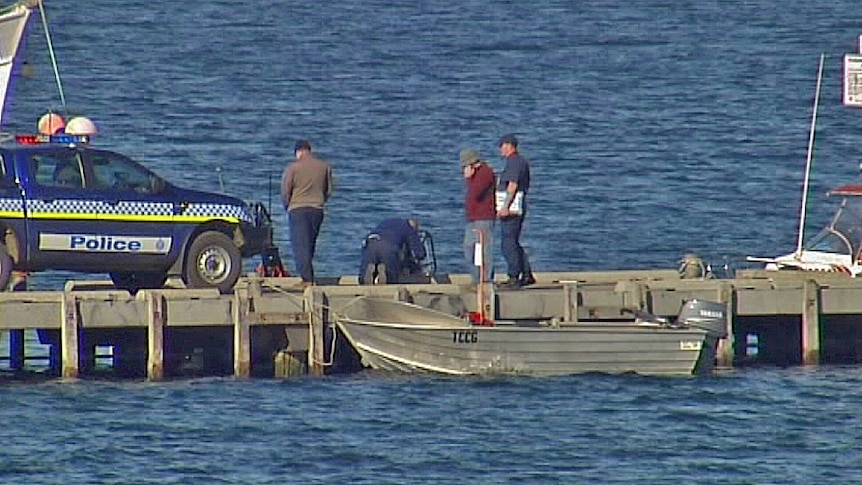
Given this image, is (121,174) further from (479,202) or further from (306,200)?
(479,202)

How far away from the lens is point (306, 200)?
112 ft

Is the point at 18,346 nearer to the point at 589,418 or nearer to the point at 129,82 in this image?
the point at 589,418

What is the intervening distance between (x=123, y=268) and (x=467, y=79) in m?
42.8

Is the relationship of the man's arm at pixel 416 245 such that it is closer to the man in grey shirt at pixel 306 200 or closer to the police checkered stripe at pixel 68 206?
the man in grey shirt at pixel 306 200

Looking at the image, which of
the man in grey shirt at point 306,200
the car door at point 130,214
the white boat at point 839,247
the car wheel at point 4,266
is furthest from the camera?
the white boat at point 839,247

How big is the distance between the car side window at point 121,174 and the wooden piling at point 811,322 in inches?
249

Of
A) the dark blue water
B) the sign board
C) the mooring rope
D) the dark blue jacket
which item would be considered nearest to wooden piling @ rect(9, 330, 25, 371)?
the dark blue water

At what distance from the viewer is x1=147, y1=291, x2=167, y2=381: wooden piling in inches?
1281

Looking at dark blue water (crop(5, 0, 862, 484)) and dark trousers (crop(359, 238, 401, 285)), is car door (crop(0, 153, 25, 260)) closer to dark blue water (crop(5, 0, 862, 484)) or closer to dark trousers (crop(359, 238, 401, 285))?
dark blue water (crop(5, 0, 862, 484))

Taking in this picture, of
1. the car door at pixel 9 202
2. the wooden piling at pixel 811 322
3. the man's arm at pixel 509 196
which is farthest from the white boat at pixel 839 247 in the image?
the car door at pixel 9 202

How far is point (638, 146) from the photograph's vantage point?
6253 cm

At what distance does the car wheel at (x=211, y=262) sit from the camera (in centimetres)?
3369

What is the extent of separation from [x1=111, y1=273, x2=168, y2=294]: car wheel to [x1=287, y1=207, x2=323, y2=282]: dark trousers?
1.31 metres

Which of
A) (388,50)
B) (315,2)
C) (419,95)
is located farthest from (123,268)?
(315,2)
